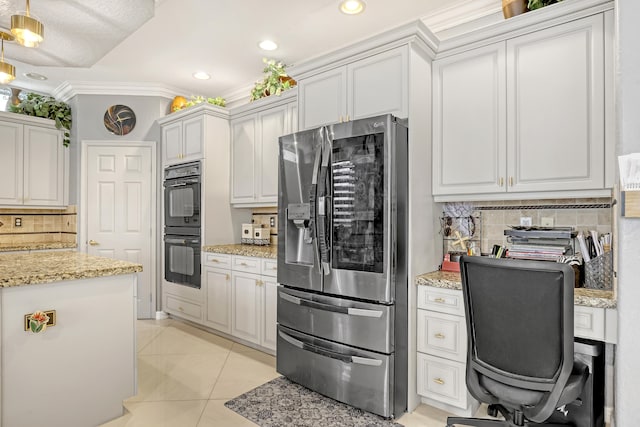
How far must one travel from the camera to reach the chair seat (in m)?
1.64

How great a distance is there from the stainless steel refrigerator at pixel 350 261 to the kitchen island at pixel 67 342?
107cm

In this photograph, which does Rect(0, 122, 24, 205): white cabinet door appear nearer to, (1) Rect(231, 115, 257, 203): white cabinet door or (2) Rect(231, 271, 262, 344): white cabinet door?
(1) Rect(231, 115, 257, 203): white cabinet door

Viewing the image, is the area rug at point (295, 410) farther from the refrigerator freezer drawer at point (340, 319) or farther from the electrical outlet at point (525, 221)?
the electrical outlet at point (525, 221)

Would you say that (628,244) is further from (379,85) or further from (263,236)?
(263,236)

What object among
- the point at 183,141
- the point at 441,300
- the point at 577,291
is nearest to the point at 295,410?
the point at 441,300

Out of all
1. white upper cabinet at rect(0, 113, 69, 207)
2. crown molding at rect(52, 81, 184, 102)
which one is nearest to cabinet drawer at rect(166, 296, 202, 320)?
white upper cabinet at rect(0, 113, 69, 207)

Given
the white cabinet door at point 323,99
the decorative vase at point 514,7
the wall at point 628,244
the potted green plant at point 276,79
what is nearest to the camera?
the wall at point 628,244

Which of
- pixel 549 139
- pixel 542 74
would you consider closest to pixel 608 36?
pixel 542 74

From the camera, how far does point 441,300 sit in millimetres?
2320

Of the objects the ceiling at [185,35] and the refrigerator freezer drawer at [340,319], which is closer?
the ceiling at [185,35]

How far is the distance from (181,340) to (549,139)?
3482 millimetres

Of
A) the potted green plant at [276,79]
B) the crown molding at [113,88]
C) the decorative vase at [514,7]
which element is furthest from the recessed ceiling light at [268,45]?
the decorative vase at [514,7]

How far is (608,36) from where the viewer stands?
2059 millimetres

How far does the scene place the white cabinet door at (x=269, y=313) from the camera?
3.24m
